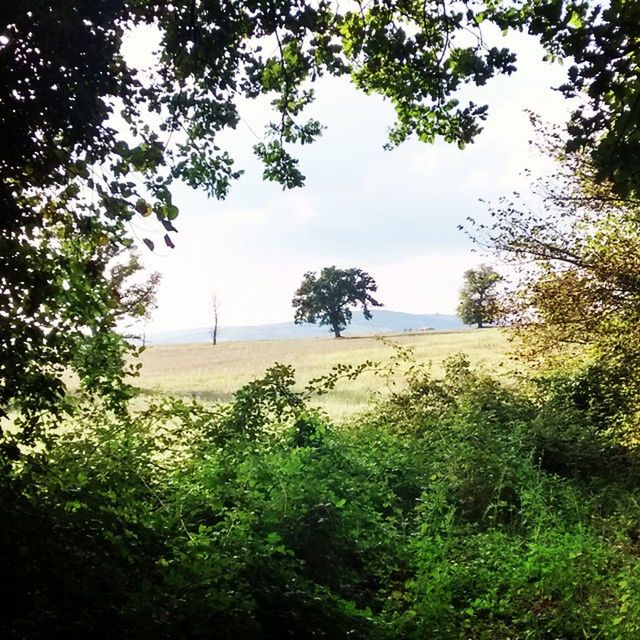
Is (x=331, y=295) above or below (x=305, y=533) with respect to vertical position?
above

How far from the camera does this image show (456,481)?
741cm

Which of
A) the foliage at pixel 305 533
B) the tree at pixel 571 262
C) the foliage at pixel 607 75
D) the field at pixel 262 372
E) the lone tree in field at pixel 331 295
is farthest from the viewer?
the lone tree in field at pixel 331 295

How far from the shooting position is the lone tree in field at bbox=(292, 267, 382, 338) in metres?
41.4

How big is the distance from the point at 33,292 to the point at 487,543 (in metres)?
4.82

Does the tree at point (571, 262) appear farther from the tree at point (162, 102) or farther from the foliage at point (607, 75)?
the foliage at point (607, 75)

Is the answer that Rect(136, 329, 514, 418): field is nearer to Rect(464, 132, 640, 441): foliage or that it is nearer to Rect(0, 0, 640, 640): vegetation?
Rect(464, 132, 640, 441): foliage

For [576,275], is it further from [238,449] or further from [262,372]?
[262,372]

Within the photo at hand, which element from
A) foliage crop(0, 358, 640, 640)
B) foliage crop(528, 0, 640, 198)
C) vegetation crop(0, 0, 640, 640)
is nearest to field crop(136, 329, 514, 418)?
foliage crop(0, 358, 640, 640)

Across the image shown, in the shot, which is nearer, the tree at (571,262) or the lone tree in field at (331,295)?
the tree at (571,262)

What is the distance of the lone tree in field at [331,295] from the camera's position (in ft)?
136

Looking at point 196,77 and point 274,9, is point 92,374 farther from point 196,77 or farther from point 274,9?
point 274,9

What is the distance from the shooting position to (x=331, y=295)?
41812 mm

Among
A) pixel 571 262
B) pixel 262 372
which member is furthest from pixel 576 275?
pixel 262 372

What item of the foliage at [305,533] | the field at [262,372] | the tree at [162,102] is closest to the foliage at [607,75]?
the tree at [162,102]
